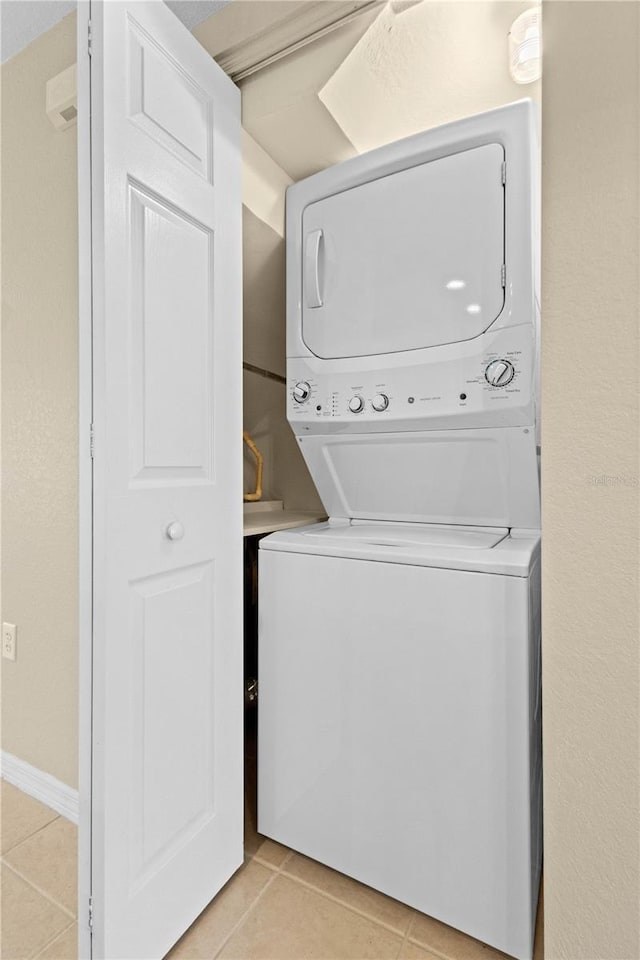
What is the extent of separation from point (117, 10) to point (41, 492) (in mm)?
1223

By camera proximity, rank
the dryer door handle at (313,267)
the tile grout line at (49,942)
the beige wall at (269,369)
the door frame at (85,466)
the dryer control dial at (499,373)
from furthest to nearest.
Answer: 1. the beige wall at (269,369)
2. the dryer door handle at (313,267)
3. the dryer control dial at (499,373)
4. the tile grout line at (49,942)
5. the door frame at (85,466)

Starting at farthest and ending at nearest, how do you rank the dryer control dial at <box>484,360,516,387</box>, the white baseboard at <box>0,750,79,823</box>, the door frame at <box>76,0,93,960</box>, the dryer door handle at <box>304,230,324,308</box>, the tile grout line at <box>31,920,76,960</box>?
→ the dryer door handle at <box>304,230,324,308</box> < the white baseboard at <box>0,750,79,823</box> < the dryer control dial at <box>484,360,516,387</box> < the tile grout line at <box>31,920,76,960</box> < the door frame at <box>76,0,93,960</box>

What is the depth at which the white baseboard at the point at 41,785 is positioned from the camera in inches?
55.6

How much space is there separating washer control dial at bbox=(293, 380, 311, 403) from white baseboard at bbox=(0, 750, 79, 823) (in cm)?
133

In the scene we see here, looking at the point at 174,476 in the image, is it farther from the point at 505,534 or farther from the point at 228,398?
the point at 505,534

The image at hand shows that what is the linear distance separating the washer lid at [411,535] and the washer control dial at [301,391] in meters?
0.43

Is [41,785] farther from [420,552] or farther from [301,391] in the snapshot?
[301,391]

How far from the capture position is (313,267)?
1566 mm

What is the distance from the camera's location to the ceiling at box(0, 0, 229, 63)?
146 centimetres

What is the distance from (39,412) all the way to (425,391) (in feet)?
3.90

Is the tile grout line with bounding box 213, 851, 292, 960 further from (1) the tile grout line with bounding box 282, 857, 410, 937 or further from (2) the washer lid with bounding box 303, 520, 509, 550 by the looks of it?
(2) the washer lid with bounding box 303, 520, 509, 550

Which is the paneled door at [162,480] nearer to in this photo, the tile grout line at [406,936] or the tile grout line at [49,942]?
the tile grout line at [49,942]

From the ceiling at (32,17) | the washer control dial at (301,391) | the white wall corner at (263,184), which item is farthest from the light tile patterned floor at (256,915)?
the ceiling at (32,17)

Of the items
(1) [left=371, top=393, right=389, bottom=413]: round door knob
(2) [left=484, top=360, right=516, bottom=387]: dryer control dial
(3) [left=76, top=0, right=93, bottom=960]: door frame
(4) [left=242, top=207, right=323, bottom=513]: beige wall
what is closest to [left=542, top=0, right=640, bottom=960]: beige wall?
(2) [left=484, top=360, right=516, bottom=387]: dryer control dial
